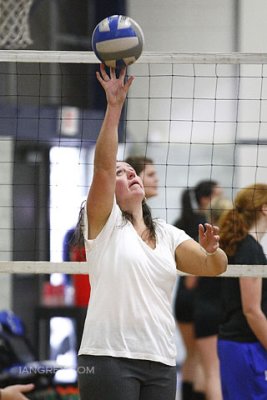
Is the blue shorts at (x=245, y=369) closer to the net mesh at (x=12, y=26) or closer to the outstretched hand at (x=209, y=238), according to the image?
the outstretched hand at (x=209, y=238)

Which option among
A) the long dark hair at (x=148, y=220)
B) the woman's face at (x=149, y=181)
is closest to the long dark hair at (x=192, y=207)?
the woman's face at (x=149, y=181)

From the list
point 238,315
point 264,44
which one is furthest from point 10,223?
point 238,315

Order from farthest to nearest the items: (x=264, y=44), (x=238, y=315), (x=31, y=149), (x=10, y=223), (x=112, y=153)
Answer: (x=31, y=149)
(x=10, y=223)
(x=264, y=44)
(x=238, y=315)
(x=112, y=153)

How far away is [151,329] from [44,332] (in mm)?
4686

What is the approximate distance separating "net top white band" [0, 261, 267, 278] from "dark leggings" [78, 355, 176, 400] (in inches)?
43.6

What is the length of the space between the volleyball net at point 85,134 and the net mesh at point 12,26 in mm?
176

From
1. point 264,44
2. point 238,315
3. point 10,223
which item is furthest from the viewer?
point 10,223

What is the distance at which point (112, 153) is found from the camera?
412 centimetres

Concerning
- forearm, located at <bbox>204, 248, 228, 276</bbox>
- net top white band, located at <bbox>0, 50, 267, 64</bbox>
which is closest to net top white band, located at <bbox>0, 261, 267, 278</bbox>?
forearm, located at <bbox>204, 248, 228, 276</bbox>

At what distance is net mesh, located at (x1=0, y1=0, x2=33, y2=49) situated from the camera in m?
7.69

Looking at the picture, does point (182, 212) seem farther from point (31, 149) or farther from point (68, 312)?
point (31, 149)

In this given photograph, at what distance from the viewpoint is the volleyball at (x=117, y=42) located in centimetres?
433

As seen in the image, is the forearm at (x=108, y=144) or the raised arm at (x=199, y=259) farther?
the raised arm at (x=199, y=259)

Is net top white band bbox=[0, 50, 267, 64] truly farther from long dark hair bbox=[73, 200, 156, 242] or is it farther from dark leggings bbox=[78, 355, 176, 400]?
dark leggings bbox=[78, 355, 176, 400]
